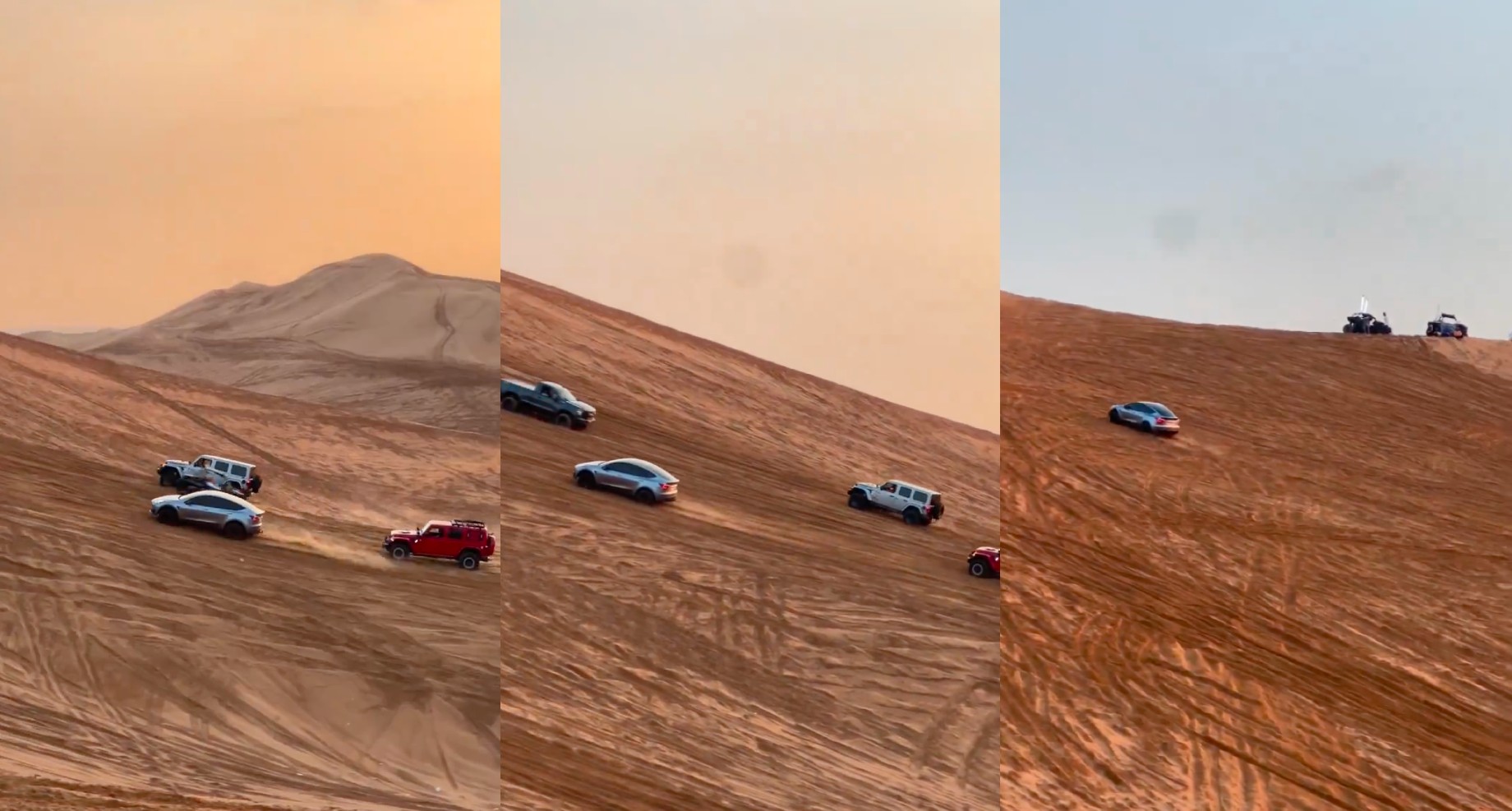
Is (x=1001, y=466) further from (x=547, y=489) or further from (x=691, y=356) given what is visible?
(x=547, y=489)

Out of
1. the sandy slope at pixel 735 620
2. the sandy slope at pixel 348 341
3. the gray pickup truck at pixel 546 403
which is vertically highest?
the sandy slope at pixel 348 341

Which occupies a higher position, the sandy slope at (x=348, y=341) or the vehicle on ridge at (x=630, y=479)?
the sandy slope at (x=348, y=341)

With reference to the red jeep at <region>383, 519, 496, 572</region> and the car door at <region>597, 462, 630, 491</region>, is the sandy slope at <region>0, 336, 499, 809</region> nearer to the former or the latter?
the red jeep at <region>383, 519, 496, 572</region>

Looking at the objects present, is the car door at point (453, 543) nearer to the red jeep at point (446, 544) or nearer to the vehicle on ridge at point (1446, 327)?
the red jeep at point (446, 544)

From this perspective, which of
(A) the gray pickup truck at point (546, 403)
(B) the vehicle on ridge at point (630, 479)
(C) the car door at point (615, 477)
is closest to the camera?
(A) the gray pickup truck at point (546, 403)

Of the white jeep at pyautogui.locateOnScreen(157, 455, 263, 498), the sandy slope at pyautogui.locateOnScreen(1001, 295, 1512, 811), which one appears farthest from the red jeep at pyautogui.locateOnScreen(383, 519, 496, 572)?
the sandy slope at pyautogui.locateOnScreen(1001, 295, 1512, 811)

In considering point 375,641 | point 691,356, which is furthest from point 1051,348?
point 375,641

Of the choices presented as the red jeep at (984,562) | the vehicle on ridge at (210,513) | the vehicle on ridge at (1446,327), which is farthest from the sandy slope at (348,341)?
the vehicle on ridge at (1446,327)
